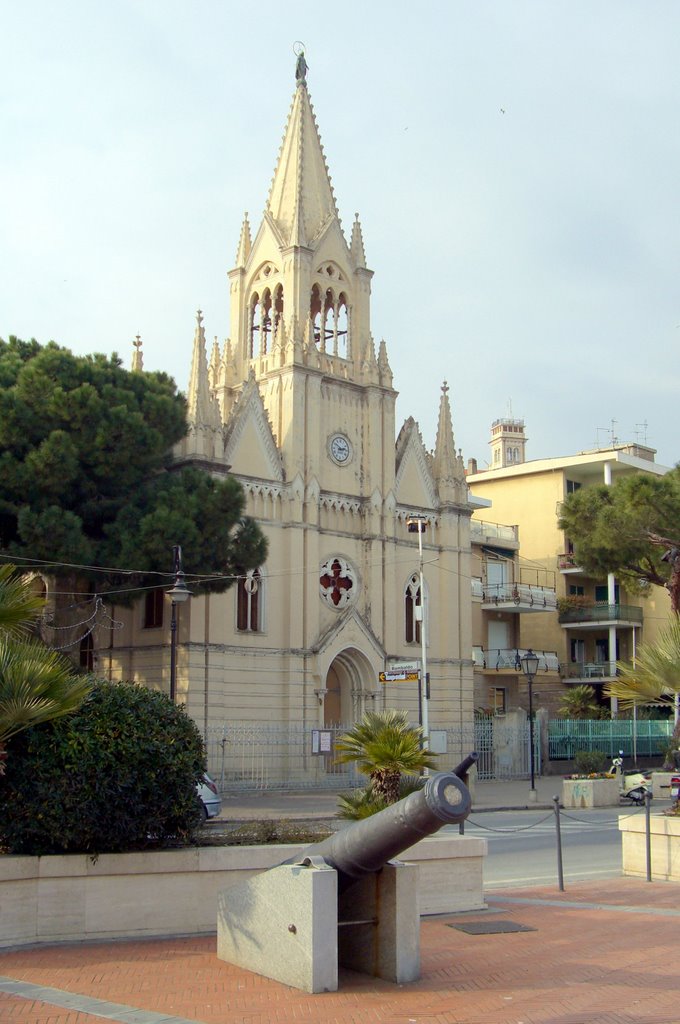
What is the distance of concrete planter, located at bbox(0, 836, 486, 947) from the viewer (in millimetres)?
10266

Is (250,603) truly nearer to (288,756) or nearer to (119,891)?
(288,756)

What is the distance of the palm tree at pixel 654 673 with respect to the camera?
15.7 m

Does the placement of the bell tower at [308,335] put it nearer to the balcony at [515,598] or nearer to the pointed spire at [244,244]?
the pointed spire at [244,244]

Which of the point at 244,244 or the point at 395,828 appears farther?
the point at 244,244

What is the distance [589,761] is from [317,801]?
11460 millimetres

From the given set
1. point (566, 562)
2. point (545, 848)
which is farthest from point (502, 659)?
point (545, 848)

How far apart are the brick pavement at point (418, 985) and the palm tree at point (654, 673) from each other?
4.69m

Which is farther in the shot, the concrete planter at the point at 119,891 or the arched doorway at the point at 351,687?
the arched doorway at the point at 351,687

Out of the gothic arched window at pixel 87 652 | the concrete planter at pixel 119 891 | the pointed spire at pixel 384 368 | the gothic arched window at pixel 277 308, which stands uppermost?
the gothic arched window at pixel 277 308

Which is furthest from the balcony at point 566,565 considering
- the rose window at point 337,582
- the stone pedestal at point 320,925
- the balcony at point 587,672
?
the stone pedestal at point 320,925

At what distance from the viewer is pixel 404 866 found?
29.8 feet

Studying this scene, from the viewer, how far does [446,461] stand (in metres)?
44.1

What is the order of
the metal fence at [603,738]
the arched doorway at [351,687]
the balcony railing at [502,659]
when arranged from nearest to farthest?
the arched doorway at [351,687], the metal fence at [603,738], the balcony railing at [502,659]

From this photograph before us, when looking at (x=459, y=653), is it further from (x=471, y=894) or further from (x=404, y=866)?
(x=404, y=866)
